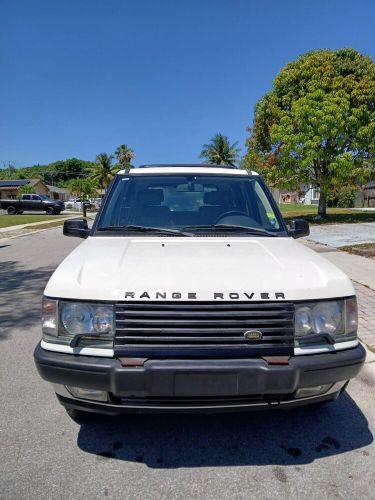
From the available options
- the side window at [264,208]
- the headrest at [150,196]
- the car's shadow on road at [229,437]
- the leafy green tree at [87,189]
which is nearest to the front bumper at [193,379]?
the car's shadow on road at [229,437]

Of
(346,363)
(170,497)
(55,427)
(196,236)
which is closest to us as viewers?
(170,497)

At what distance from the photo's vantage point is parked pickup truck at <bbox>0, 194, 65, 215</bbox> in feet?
124

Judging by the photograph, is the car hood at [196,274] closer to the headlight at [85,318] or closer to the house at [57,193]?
the headlight at [85,318]

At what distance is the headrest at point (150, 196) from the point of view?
384cm

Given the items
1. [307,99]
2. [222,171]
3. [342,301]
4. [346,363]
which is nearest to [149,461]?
[346,363]

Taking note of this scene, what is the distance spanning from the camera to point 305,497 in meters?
2.24

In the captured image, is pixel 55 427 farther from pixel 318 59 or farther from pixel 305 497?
pixel 318 59

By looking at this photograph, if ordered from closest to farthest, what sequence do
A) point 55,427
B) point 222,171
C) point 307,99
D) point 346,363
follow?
point 346,363 < point 55,427 < point 222,171 < point 307,99

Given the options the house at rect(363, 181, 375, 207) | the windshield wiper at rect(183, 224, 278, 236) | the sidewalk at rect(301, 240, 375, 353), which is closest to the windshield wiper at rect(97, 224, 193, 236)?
the windshield wiper at rect(183, 224, 278, 236)

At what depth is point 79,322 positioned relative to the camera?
238 centimetres

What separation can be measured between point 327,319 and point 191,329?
2.74ft

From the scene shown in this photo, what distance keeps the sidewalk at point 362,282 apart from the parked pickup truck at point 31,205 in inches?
1217

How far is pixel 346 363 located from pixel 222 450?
0.98 meters

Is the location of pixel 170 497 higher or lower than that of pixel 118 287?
lower
